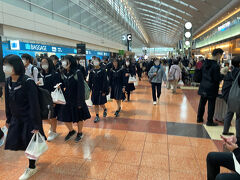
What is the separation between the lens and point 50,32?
13469 millimetres

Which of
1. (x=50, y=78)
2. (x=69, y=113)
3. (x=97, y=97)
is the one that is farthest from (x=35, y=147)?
(x=97, y=97)

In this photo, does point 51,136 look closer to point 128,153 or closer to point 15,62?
point 128,153

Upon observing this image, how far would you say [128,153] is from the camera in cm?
341

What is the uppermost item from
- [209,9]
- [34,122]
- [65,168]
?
[209,9]

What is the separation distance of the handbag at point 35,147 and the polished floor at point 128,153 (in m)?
0.47

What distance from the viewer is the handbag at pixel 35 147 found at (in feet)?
8.13

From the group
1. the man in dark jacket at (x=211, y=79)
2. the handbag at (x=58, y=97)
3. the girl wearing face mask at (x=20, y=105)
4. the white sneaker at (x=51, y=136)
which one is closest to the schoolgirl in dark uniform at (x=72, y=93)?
the handbag at (x=58, y=97)

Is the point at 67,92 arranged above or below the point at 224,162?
above

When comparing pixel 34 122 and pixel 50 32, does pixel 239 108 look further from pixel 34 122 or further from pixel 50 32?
pixel 50 32

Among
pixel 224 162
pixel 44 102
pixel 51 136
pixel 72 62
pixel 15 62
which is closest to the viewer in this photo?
pixel 224 162

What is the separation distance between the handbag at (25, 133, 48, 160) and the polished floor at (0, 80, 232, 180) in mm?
473

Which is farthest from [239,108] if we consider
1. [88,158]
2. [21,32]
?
[21,32]

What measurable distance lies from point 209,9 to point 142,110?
21.6 metres

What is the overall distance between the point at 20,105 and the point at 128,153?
196 centimetres
